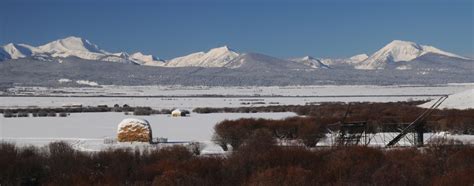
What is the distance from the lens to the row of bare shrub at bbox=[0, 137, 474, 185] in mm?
12289

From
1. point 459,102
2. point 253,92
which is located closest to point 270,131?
point 459,102

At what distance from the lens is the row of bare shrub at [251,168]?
12.3 m

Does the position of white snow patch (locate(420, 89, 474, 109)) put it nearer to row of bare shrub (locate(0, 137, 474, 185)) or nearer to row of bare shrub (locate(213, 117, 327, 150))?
row of bare shrub (locate(213, 117, 327, 150))

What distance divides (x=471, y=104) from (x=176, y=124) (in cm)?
2169

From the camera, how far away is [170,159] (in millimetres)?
15633

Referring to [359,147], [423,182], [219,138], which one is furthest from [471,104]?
[423,182]

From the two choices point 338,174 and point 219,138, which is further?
point 219,138

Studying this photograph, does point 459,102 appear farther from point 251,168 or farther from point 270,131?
point 251,168

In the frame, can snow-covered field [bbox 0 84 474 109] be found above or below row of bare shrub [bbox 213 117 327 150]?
above

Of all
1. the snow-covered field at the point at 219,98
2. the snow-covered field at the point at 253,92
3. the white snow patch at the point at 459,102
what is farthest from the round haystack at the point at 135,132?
the snow-covered field at the point at 253,92

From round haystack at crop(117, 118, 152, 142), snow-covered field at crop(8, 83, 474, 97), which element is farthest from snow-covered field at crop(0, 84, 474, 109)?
round haystack at crop(117, 118, 152, 142)

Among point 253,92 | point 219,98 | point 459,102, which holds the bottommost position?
point 459,102

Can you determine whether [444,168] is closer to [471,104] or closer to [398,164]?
[398,164]

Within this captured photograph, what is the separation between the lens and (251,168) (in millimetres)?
14258
